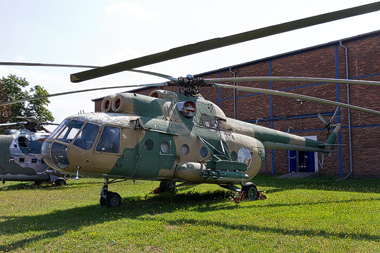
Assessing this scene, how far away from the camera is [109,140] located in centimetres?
866

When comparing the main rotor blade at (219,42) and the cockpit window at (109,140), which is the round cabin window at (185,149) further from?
the main rotor blade at (219,42)

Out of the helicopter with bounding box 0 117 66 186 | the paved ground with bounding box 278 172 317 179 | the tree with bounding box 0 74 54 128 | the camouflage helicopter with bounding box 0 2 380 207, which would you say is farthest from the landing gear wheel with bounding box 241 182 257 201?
the tree with bounding box 0 74 54 128

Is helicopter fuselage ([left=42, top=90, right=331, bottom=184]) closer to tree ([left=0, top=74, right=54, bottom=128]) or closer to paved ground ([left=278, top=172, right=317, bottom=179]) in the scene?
paved ground ([left=278, top=172, right=317, bottom=179])

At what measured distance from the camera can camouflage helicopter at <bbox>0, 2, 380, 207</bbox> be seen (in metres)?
8.12

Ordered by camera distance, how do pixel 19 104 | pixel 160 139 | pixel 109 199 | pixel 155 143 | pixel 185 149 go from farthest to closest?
pixel 19 104 → pixel 185 149 → pixel 160 139 → pixel 155 143 → pixel 109 199

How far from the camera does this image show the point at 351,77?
20.2 metres

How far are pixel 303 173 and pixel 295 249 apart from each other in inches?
687

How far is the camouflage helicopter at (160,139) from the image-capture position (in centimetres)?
812

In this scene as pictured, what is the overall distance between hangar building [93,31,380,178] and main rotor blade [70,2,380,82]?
13386 mm

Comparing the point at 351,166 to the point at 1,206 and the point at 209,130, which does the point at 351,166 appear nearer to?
the point at 209,130

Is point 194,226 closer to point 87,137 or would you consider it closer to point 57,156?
point 87,137

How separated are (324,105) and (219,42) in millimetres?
18324

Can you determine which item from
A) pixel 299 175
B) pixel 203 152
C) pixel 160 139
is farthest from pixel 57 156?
pixel 299 175

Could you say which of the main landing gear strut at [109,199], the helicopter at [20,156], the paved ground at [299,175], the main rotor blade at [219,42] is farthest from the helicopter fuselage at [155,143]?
the paved ground at [299,175]
